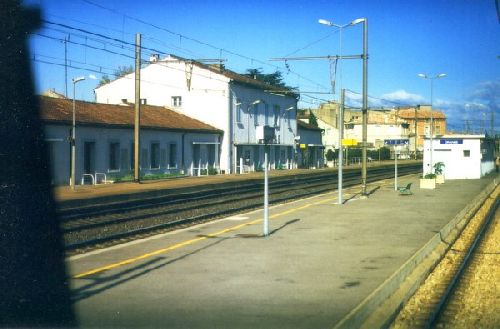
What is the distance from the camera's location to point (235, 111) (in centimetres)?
5134

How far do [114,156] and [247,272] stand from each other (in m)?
28.8

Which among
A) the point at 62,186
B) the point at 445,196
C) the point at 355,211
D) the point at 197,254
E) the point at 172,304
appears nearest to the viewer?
the point at 172,304

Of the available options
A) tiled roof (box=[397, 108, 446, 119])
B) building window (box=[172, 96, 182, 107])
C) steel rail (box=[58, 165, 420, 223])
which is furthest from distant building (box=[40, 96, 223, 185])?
tiled roof (box=[397, 108, 446, 119])

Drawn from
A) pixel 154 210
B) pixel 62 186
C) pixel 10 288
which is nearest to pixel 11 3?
pixel 154 210

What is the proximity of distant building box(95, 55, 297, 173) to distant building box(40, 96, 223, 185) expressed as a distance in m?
1.72

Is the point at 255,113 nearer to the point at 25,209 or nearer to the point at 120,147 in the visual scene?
the point at 120,147

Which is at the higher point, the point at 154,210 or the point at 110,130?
the point at 110,130

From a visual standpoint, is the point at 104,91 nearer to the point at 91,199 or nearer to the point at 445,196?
the point at 91,199

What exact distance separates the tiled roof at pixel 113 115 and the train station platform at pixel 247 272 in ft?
61.9

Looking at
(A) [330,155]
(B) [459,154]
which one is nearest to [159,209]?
(B) [459,154]

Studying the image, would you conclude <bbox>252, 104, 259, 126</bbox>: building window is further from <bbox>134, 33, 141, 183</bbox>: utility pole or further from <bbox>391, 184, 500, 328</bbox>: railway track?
<bbox>391, 184, 500, 328</bbox>: railway track

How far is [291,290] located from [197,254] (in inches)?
140

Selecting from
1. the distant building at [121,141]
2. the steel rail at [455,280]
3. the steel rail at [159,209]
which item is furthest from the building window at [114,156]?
the steel rail at [455,280]

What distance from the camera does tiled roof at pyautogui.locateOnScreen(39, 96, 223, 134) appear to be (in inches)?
1318
